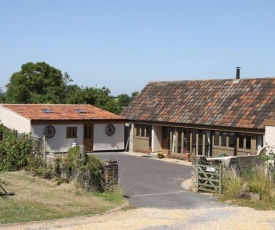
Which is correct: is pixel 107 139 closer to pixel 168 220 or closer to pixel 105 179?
pixel 105 179

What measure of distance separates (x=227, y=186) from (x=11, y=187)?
8315mm

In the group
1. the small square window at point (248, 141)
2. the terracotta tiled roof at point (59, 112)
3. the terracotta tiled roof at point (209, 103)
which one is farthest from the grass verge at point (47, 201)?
the terracotta tiled roof at point (59, 112)

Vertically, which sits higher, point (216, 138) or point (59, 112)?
point (59, 112)

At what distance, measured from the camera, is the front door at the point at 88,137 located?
34219mm

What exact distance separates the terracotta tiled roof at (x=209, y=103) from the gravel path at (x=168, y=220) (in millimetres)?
10941

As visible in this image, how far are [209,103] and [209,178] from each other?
11928 millimetres

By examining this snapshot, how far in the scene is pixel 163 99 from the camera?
34781 mm

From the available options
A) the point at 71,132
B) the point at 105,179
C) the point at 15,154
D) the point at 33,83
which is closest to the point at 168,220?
the point at 105,179

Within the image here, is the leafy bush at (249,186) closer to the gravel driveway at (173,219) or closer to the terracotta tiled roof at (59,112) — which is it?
the gravel driveway at (173,219)

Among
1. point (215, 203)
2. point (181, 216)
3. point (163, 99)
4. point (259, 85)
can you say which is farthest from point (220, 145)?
point (181, 216)

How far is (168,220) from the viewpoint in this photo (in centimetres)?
1430

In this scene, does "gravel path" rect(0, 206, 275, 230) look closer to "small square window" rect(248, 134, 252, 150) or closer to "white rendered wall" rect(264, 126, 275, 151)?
"white rendered wall" rect(264, 126, 275, 151)

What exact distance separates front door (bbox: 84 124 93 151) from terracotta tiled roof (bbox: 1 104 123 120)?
0.72 metres

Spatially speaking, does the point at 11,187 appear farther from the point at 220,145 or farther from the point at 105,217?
the point at 220,145
